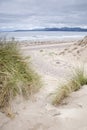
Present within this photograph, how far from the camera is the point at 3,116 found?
4.52 m

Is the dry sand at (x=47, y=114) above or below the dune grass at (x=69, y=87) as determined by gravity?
below

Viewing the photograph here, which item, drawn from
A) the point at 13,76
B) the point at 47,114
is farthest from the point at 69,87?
the point at 13,76

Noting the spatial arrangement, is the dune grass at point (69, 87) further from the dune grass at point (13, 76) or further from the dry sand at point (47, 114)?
the dune grass at point (13, 76)

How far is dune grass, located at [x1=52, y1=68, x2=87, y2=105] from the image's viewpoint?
4.72 meters

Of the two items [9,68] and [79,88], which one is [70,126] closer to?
[79,88]

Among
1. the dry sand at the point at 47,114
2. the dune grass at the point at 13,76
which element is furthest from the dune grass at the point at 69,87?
the dune grass at the point at 13,76

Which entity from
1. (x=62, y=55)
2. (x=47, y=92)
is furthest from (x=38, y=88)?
(x=62, y=55)

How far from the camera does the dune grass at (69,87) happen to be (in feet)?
15.5

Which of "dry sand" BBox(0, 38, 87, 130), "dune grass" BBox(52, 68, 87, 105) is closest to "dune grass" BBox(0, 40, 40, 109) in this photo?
"dry sand" BBox(0, 38, 87, 130)

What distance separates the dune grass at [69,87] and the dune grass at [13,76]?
53 centimetres

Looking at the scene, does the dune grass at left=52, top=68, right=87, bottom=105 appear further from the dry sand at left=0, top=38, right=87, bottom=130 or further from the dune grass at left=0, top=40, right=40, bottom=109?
the dune grass at left=0, top=40, right=40, bottom=109

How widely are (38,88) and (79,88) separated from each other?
31.7 inches

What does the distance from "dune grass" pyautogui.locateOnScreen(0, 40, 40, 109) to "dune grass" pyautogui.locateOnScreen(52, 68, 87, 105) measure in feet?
1.75

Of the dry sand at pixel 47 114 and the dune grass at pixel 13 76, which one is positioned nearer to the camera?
the dry sand at pixel 47 114
